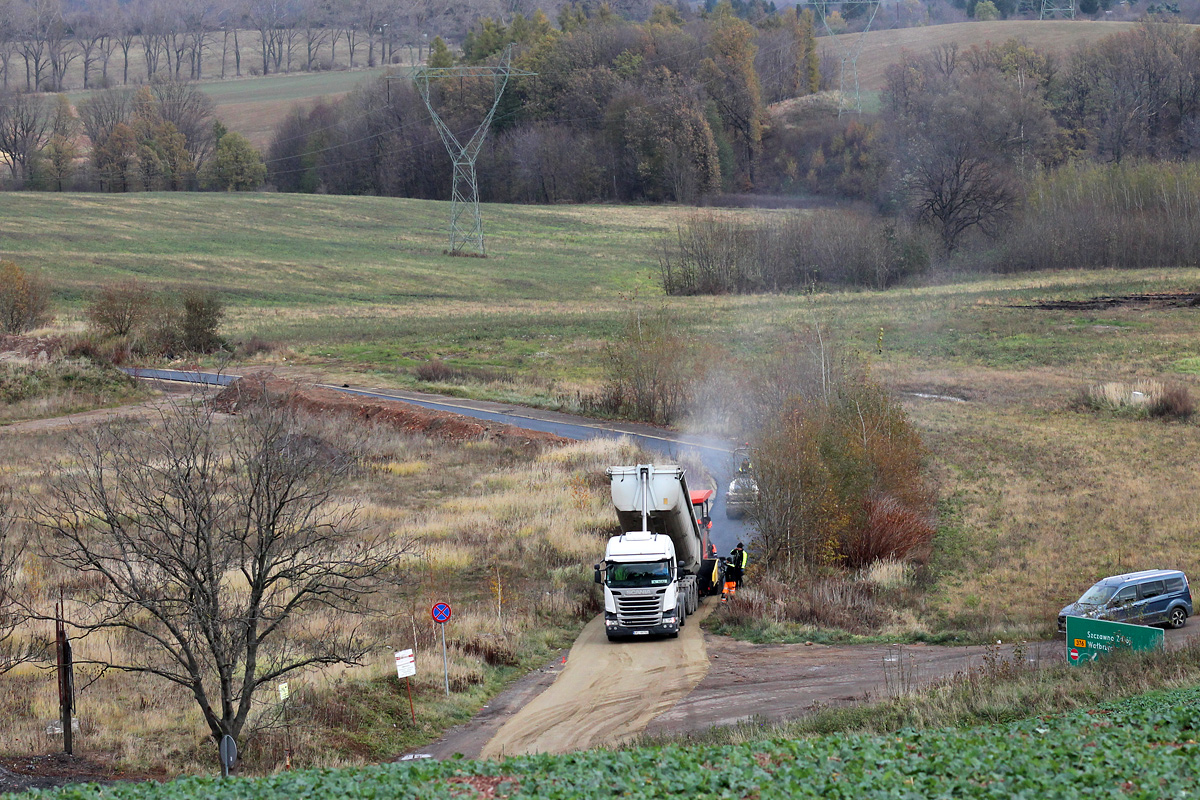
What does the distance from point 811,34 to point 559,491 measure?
15122 centimetres

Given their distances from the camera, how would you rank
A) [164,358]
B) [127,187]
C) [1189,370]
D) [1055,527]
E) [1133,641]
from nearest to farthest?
[1133,641], [1055,527], [1189,370], [164,358], [127,187]

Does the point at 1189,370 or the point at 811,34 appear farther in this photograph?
the point at 811,34

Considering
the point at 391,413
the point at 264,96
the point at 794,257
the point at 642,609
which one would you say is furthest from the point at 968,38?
the point at 642,609

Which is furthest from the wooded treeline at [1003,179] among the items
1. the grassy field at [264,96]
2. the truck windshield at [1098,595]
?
the grassy field at [264,96]

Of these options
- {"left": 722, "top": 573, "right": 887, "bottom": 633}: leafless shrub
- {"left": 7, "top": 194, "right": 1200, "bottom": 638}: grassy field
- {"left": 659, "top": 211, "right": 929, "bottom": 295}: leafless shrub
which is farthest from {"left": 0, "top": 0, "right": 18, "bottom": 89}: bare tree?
{"left": 722, "top": 573, "right": 887, "bottom": 633}: leafless shrub

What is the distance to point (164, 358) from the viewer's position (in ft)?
214

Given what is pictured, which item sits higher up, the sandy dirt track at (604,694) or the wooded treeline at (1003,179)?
the wooded treeline at (1003,179)

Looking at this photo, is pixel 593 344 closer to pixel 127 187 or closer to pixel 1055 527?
pixel 1055 527

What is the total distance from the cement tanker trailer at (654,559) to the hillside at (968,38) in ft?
462

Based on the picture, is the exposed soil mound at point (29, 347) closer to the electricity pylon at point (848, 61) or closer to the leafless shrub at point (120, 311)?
the leafless shrub at point (120, 311)

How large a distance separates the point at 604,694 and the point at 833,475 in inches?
494

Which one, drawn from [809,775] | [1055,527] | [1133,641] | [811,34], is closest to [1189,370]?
[1055,527]

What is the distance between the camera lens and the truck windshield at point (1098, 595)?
24047 mm

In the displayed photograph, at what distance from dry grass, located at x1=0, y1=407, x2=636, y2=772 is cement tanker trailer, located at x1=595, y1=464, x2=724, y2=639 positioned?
2091 mm
